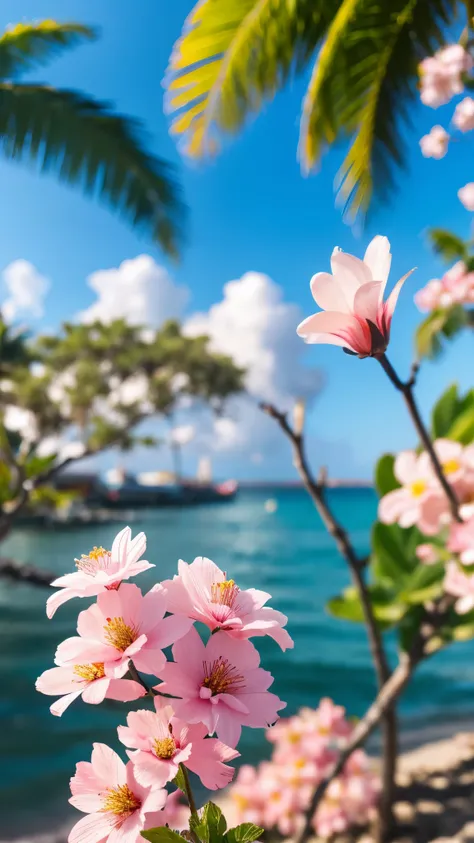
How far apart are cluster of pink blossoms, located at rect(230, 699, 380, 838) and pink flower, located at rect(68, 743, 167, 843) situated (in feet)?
6.19

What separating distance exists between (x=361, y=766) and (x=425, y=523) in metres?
1.40

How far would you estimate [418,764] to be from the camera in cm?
265

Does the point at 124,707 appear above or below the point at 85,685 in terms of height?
above

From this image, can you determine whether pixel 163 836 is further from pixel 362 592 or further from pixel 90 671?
pixel 362 592

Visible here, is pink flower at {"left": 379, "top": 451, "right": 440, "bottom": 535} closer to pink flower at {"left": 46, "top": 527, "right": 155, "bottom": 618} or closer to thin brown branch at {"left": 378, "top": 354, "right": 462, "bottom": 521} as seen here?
A: thin brown branch at {"left": 378, "top": 354, "right": 462, "bottom": 521}

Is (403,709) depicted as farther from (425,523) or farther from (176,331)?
(176,331)

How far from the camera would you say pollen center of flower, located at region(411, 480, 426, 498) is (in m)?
1.12

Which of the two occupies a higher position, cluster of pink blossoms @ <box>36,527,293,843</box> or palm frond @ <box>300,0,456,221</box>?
palm frond @ <box>300,0,456,221</box>

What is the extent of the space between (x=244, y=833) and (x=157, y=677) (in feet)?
0.29

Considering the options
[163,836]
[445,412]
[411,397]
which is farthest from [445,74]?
[163,836]

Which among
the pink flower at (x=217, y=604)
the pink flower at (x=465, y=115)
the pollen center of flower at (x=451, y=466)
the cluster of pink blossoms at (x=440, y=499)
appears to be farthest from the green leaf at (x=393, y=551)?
the pink flower at (x=217, y=604)

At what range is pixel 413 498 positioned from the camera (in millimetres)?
1126

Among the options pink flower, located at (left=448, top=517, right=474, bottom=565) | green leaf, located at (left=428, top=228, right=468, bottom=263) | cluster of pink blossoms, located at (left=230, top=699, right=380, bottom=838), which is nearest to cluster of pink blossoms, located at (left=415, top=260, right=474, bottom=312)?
pink flower, located at (left=448, top=517, right=474, bottom=565)

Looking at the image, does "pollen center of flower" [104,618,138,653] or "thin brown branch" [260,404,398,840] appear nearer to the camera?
"pollen center of flower" [104,618,138,653]
